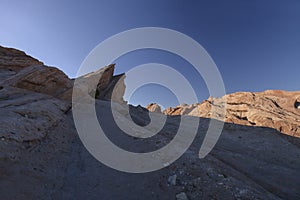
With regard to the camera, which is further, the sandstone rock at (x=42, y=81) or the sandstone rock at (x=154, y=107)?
the sandstone rock at (x=154, y=107)

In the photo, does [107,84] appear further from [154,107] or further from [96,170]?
[154,107]

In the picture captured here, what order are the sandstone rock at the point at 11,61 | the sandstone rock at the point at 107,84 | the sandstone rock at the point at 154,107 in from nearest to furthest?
the sandstone rock at the point at 11,61 → the sandstone rock at the point at 107,84 → the sandstone rock at the point at 154,107

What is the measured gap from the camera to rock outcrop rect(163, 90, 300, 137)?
2973cm

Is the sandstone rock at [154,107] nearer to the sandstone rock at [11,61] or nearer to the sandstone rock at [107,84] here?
the sandstone rock at [107,84]

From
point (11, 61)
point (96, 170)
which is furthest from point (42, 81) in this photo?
point (96, 170)

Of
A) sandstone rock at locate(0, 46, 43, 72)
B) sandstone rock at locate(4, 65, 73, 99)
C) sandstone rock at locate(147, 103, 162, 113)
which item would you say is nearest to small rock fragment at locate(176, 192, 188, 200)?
sandstone rock at locate(4, 65, 73, 99)

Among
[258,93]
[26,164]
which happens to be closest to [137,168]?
[26,164]

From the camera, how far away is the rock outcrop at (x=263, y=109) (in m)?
29.7

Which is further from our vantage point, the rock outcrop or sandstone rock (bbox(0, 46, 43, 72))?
the rock outcrop

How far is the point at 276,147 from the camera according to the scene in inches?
Result: 658

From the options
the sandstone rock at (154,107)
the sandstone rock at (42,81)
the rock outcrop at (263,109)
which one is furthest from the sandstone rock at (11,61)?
the sandstone rock at (154,107)

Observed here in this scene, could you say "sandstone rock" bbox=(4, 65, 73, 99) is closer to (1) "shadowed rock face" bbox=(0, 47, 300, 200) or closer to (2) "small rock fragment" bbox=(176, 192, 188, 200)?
(1) "shadowed rock face" bbox=(0, 47, 300, 200)

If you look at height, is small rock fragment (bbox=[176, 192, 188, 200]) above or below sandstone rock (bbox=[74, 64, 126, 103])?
below

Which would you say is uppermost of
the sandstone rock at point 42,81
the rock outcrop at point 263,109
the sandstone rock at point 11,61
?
the rock outcrop at point 263,109
